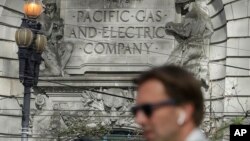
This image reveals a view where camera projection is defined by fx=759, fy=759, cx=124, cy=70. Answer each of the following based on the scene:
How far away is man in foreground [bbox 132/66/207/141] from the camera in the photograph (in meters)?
2.57

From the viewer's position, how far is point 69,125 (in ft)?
62.0

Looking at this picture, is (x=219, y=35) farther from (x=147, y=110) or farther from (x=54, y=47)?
(x=147, y=110)

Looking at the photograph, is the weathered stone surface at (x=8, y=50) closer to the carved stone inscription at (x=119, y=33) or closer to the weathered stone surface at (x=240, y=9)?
the carved stone inscription at (x=119, y=33)

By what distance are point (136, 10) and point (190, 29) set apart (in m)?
1.51

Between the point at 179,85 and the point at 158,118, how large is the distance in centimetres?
13

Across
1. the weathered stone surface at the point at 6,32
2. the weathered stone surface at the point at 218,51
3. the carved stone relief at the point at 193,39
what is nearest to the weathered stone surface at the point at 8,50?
the weathered stone surface at the point at 6,32

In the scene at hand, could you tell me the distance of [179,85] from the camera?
8.43 ft

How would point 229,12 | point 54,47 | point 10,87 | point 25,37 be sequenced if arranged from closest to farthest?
1. point 25,37
2. point 229,12
3. point 10,87
4. point 54,47

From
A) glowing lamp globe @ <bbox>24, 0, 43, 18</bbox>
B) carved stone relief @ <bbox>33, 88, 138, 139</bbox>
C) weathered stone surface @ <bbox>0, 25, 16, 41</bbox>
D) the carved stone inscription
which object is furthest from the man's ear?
weathered stone surface @ <bbox>0, 25, 16, 41</bbox>

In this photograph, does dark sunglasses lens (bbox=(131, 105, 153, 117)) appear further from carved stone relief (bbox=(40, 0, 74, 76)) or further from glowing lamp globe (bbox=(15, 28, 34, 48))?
carved stone relief (bbox=(40, 0, 74, 76))

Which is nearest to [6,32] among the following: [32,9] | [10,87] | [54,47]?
[54,47]

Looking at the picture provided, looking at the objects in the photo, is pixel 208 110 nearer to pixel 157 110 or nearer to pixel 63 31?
pixel 63 31

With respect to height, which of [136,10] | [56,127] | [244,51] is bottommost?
[56,127]

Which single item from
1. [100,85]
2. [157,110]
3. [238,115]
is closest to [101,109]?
[100,85]
